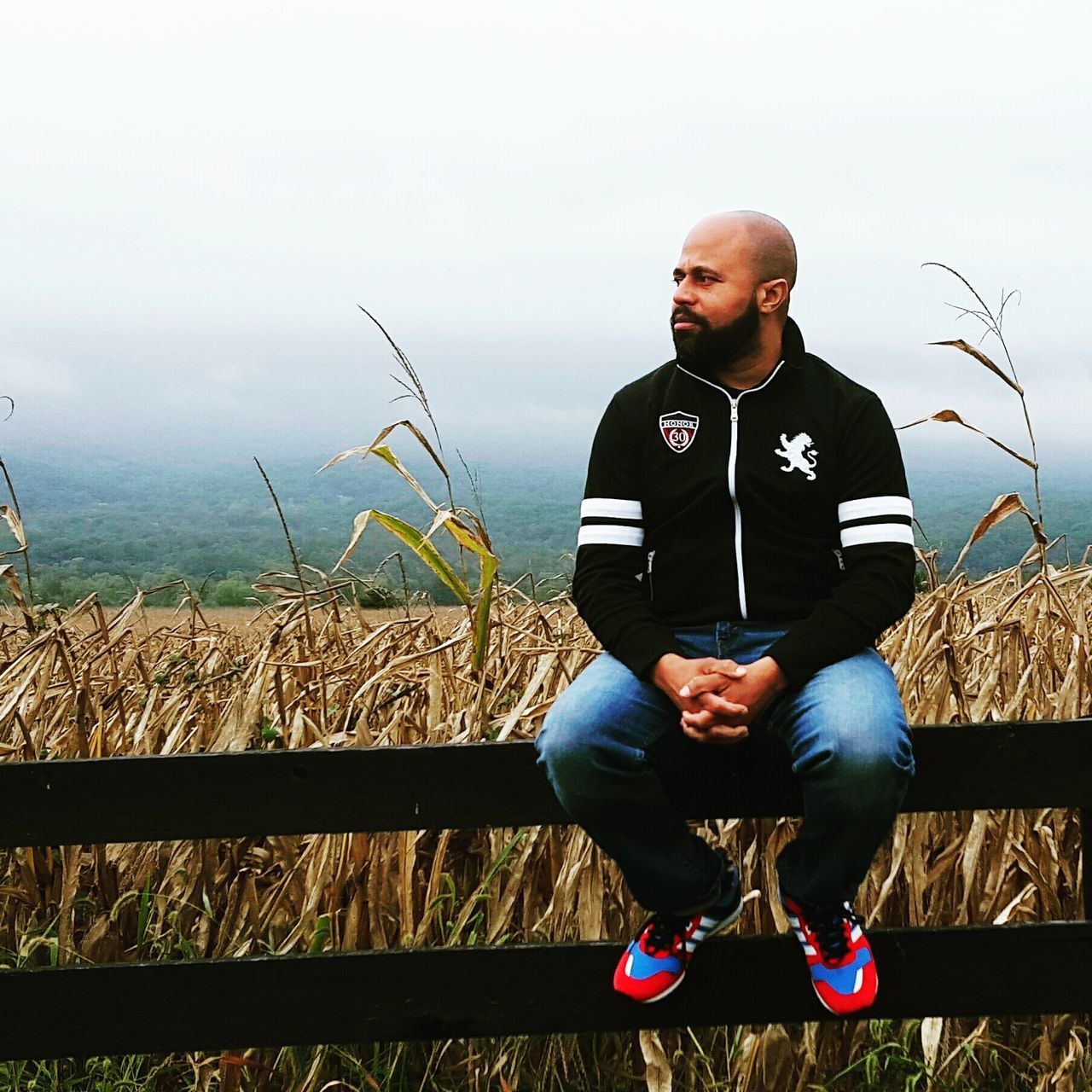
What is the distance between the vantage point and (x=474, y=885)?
8.59ft

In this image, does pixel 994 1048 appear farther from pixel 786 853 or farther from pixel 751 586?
pixel 751 586

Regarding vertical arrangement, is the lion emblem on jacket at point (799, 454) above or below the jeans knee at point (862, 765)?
above

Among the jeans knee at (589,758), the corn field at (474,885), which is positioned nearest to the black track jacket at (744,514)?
the jeans knee at (589,758)

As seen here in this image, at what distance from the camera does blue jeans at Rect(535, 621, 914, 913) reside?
1.81 m

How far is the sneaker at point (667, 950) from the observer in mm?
2012

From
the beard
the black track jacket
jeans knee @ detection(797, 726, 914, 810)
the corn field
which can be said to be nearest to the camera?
jeans knee @ detection(797, 726, 914, 810)

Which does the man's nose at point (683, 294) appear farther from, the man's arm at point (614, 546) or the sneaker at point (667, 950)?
the sneaker at point (667, 950)

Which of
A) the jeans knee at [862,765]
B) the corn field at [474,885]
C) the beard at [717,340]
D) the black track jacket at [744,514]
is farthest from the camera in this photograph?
the corn field at [474,885]

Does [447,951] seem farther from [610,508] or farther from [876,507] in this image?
[876,507]

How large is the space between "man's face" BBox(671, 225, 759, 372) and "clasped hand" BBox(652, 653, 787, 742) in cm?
57

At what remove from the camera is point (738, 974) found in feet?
6.84

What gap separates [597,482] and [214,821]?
0.88 metres

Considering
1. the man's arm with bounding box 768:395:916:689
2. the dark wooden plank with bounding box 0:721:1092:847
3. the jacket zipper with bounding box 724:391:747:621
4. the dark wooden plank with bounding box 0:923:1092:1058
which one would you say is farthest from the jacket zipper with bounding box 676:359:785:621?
the dark wooden plank with bounding box 0:923:1092:1058

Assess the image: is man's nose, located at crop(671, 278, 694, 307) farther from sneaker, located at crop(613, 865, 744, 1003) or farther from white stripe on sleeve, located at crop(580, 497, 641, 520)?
sneaker, located at crop(613, 865, 744, 1003)
